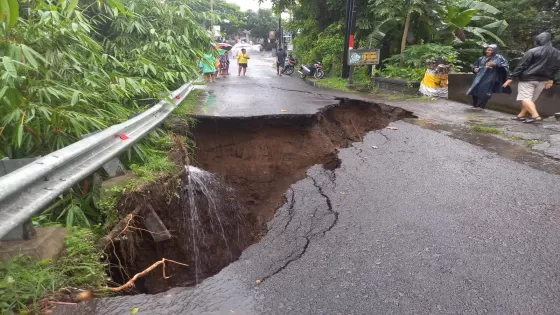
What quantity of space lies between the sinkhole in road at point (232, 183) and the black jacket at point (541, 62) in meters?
2.19

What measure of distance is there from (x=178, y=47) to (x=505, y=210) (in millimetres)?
5389

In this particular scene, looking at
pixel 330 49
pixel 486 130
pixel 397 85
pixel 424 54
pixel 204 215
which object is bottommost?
pixel 204 215

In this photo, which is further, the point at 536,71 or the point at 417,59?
the point at 417,59

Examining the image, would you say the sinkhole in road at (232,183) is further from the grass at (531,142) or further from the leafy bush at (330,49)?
the leafy bush at (330,49)

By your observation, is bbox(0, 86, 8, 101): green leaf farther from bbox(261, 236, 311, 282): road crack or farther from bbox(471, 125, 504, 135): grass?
bbox(471, 125, 504, 135): grass

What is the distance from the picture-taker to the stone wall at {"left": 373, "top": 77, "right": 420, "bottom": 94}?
10.6 metres

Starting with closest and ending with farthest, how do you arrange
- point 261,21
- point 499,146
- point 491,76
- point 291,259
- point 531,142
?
point 291,259
point 499,146
point 531,142
point 491,76
point 261,21

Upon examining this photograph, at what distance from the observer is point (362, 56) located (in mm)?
12617

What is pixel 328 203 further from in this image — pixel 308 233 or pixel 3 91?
pixel 3 91

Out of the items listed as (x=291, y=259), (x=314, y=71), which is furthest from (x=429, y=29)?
(x=291, y=259)

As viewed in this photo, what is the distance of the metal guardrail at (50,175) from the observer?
1709mm

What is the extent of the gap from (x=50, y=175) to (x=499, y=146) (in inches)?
215

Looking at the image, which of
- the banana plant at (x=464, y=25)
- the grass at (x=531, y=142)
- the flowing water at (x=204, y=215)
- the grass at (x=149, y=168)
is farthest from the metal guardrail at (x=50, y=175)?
the banana plant at (x=464, y=25)

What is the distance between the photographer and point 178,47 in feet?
21.0
